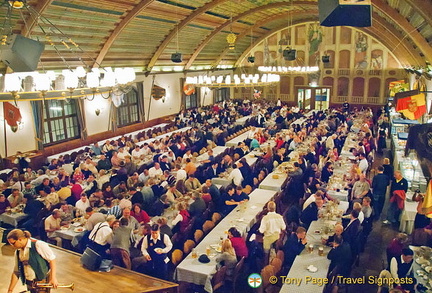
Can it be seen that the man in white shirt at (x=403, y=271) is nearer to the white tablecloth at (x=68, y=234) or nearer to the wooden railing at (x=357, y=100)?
the white tablecloth at (x=68, y=234)

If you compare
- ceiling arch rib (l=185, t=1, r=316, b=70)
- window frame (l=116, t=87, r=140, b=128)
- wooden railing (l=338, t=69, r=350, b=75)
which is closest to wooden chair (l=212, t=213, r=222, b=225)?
window frame (l=116, t=87, r=140, b=128)

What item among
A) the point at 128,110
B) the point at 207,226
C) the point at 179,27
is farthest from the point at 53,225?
the point at 179,27

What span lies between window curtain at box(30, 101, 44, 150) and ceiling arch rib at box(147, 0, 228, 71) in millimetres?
7022

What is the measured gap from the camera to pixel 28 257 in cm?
488

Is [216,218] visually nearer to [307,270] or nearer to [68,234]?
[307,270]

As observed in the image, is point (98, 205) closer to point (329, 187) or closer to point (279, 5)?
point (329, 187)

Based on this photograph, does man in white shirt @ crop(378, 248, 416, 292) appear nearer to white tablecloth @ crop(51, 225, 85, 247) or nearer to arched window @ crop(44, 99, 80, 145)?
white tablecloth @ crop(51, 225, 85, 247)

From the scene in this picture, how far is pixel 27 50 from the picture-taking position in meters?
6.16

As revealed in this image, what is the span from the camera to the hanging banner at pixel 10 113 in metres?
12.5

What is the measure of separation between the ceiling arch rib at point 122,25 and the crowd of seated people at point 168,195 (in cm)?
394

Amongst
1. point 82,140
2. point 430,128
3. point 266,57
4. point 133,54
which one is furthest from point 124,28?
point 266,57

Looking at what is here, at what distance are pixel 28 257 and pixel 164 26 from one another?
14477 mm

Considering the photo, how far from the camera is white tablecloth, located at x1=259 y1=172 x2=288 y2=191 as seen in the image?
33.6ft

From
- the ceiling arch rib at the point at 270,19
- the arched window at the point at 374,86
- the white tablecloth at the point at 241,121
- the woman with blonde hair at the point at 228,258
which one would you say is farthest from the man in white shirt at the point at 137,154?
the arched window at the point at 374,86
